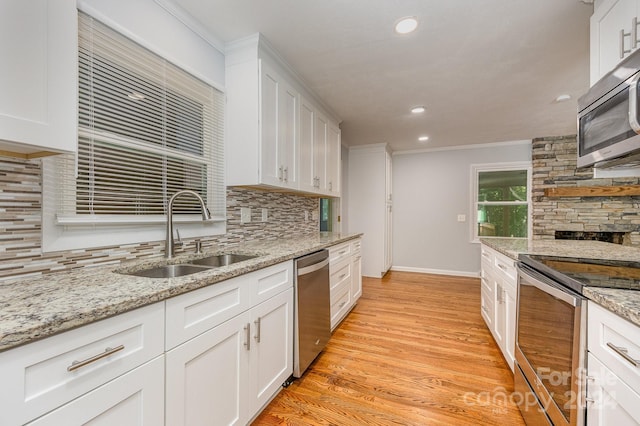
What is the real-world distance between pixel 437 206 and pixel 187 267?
472cm

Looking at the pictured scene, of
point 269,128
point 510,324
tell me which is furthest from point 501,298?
point 269,128

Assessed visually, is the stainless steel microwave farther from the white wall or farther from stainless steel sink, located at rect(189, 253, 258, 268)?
the white wall

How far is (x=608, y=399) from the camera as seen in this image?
36.0 inches

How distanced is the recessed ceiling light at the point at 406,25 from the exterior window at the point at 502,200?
3.87 metres

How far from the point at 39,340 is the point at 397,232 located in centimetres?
536

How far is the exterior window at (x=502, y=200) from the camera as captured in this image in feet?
15.9

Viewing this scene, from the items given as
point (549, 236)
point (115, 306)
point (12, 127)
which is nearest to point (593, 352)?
point (115, 306)

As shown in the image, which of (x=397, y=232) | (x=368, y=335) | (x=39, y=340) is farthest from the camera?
(x=397, y=232)

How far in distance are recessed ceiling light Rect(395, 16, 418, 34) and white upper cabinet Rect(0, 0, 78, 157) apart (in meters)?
1.70

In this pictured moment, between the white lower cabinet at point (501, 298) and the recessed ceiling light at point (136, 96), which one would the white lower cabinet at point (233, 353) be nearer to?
the recessed ceiling light at point (136, 96)

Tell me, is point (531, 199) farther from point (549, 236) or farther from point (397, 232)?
point (397, 232)

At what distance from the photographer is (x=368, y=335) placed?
2682mm

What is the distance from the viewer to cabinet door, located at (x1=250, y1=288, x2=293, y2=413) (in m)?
1.48

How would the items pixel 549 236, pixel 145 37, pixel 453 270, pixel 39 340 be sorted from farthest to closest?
pixel 453 270 < pixel 549 236 < pixel 145 37 < pixel 39 340
